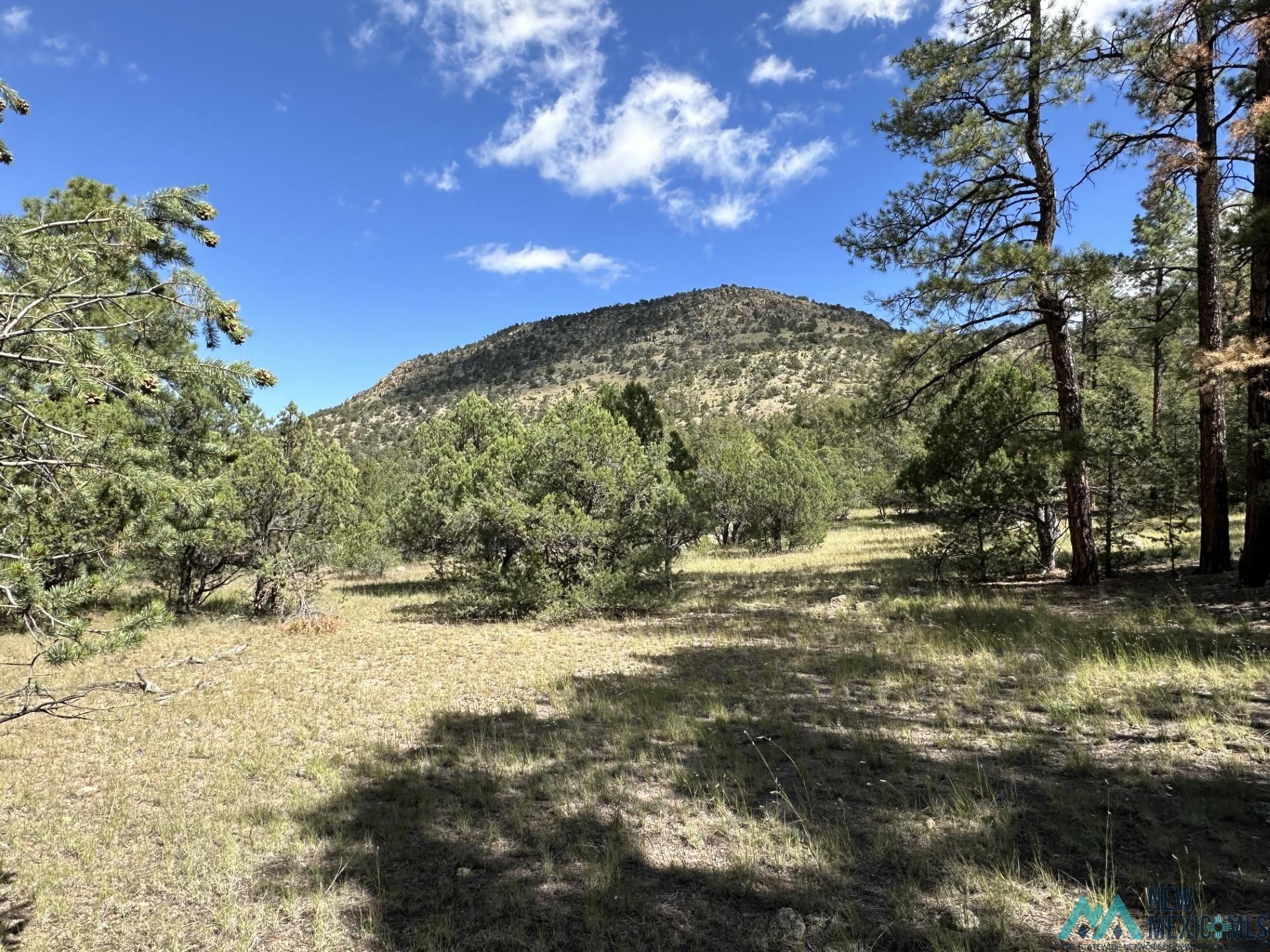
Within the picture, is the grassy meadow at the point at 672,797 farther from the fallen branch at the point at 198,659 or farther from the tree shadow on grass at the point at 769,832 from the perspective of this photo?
the fallen branch at the point at 198,659

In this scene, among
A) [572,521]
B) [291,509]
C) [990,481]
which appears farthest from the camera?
[291,509]

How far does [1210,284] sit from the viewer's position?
9648mm

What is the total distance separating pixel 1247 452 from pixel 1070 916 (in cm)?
1054

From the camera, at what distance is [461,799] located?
4.63m

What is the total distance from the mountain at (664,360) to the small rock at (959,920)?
233ft

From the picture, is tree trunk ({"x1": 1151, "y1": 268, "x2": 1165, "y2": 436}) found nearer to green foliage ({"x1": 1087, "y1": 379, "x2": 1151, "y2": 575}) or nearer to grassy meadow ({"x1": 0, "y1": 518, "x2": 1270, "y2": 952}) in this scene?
green foliage ({"x1": 1087, "y1": 379, "x2": 1151, "y2": 575})

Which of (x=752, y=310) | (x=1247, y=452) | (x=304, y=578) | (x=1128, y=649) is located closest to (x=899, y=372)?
(x=1247, y=452)

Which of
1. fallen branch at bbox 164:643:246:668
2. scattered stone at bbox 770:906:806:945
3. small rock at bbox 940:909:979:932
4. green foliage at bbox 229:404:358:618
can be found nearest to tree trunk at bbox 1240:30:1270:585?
small rock at bbox 940:909:979:932

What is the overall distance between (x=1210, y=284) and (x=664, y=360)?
94689mm

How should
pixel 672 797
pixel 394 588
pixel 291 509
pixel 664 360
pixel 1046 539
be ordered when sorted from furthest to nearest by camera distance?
pixel 664 360
pixel 394 588
pixel 291 509
pixel 1046 539
pixel 672 797

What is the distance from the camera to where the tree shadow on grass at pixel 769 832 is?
9.85ft

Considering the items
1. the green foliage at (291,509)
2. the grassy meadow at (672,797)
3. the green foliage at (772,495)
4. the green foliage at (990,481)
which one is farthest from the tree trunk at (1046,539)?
the green foliage at (291,509)

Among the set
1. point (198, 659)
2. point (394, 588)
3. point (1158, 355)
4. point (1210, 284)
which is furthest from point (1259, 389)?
point (394, 588)

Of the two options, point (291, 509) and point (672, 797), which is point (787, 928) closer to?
point (672, 797)
